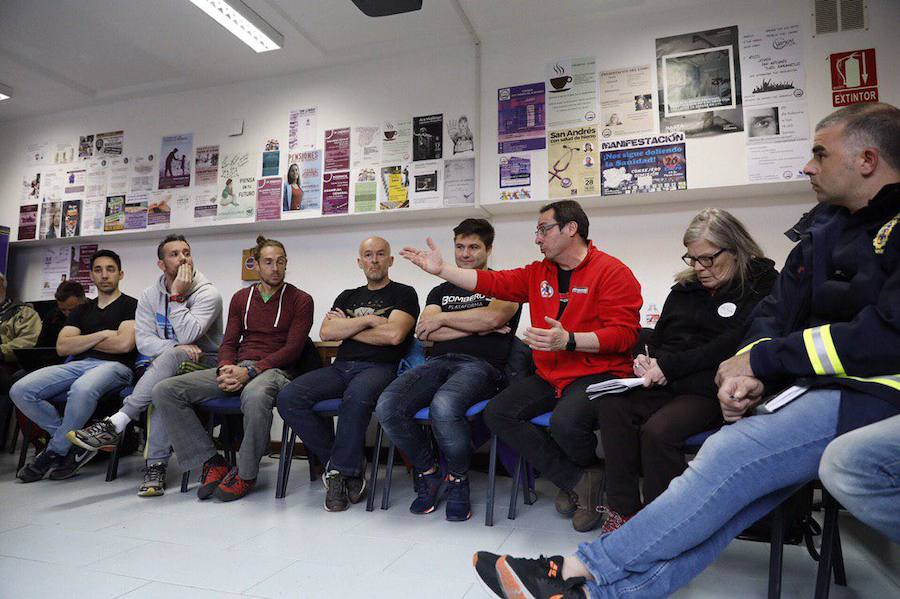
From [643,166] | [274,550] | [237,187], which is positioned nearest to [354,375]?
[274,550]

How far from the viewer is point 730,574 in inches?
66.7

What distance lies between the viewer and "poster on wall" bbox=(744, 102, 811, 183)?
2.89m

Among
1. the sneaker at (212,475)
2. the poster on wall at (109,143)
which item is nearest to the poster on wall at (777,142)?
the sneaker at (212,475)

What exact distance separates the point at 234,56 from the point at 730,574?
4237 mm

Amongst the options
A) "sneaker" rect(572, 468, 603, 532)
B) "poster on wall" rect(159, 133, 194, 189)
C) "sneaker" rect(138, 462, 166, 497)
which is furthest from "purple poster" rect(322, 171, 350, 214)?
"sneaker" rect(572, 468, 603, 532)

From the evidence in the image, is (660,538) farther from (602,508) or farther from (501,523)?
(501,523)

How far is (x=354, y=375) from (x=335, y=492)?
0.59 meters

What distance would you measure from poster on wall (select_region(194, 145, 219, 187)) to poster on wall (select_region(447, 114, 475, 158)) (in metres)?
1.89

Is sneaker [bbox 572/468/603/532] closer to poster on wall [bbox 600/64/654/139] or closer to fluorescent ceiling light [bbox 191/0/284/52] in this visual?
poster on wall [bbox 600/64/654/139]

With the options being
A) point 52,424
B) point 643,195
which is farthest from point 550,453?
point 52,424

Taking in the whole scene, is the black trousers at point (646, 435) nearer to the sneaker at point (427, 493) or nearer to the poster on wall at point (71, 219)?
the sneaker at point (427, 493)

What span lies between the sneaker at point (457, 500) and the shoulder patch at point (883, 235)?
1693 millimetres

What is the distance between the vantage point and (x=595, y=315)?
2.30 meters

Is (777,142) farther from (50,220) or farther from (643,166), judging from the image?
(50,220)
